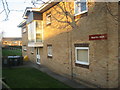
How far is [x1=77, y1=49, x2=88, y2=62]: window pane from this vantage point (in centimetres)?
782

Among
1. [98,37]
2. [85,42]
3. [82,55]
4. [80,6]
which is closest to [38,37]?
[80,6]

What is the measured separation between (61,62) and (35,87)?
3.46m

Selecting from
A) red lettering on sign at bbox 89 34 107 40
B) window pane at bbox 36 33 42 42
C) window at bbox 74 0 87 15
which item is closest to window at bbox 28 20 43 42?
window pane at bbox 36 33 42 42

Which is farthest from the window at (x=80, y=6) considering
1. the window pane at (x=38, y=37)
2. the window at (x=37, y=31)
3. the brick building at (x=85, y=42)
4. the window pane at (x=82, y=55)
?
the window pane at (x=38, y=37)

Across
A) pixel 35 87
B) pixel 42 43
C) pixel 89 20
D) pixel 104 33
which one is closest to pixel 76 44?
pixel 89 20

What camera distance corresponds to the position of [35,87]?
24.0 feet

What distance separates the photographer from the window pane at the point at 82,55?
7.82 m

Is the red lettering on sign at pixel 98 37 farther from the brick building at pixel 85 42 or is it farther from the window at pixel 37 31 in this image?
the window at pixel 37 31

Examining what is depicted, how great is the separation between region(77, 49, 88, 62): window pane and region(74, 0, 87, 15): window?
92.5 inches

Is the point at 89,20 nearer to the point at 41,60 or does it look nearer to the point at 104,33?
the point at 104,33

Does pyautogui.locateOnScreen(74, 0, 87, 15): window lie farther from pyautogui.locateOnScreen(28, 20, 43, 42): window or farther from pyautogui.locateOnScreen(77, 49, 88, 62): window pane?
pyautogui.locateOnScreen(28, 20, 43, 42): window

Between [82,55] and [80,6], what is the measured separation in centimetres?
309

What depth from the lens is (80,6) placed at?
8.42 meters

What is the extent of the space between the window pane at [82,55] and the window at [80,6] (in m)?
2.35
